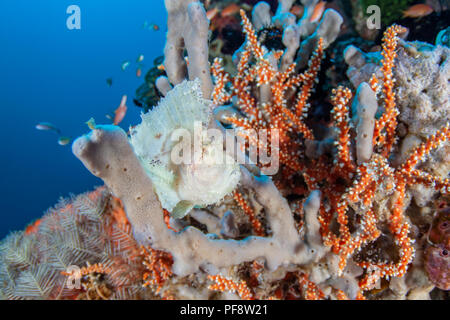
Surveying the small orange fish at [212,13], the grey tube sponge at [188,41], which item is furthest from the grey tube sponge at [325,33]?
the small orange fish at [212,13]

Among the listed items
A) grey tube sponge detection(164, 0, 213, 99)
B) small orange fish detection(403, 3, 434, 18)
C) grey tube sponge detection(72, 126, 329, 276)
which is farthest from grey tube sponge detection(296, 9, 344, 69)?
grey tube sponge detection(72, 126, 329, 276)

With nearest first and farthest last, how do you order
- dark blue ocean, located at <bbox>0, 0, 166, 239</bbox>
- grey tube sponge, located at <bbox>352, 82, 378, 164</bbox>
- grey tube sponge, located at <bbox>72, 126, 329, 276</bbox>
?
1. grey tube sponge, located at <bbox>72, 126, 329, 276</bbox>
2. grey tube sponge, located at <bbox>352, 82, 378, 164</bbox>
3. dark blue ocean, located at <bbox>0, 0, 166, 239</bbox>

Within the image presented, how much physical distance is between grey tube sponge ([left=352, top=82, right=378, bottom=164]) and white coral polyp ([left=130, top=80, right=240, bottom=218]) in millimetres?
1051

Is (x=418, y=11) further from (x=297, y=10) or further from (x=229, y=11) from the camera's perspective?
(x=229, y=11)

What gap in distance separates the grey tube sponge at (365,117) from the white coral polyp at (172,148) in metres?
1.05

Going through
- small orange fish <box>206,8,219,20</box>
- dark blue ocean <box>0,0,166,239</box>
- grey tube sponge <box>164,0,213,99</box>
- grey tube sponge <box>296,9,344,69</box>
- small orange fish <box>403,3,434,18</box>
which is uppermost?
dark blue ocean <box>0,0,166,239</box>

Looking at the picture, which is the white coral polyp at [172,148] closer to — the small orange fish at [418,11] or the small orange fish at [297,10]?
the small orange fish at [297,10]

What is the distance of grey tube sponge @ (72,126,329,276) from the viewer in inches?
49.2

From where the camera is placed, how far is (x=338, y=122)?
6.89ft

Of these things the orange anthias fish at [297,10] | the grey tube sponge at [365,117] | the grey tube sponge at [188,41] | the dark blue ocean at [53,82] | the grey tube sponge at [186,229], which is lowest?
the grey tube sponge at [186,229]

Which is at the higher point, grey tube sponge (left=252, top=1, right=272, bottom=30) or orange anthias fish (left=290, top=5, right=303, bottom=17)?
orange anthias fish (left=290, top=5, right=303, bottom=17)

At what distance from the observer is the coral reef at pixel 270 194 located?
1.59 metres

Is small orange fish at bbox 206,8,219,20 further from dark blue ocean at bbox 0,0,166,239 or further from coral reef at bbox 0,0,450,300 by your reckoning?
dark blue ocean at bbox 0,0,166,239
